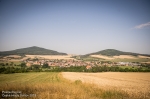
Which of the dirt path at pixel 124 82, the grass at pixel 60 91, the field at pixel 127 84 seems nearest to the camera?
the grass at pixel 60 91

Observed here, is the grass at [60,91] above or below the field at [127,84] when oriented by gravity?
above

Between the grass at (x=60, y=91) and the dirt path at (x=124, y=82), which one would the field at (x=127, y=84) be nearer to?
the dirt path at (x=124, y=82)

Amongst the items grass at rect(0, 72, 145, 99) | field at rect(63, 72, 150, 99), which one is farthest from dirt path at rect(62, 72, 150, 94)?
grass at rect(0, 72, 145, 99)

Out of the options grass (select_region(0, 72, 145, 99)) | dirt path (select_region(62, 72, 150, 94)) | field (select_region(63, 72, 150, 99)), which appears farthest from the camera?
dirt path (select_region(62, 72, 150, 94))

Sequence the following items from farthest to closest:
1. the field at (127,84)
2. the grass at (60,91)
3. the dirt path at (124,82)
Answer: the dirt path at (124,82), the field at (127,84), the grass at (60,91)

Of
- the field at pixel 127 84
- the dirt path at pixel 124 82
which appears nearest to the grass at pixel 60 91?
the field at pixel 127 84

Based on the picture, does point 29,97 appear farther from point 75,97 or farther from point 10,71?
point 10,71

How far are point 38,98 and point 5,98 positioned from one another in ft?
7.86

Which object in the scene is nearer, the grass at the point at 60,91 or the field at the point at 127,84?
the grass at the point at 60,91

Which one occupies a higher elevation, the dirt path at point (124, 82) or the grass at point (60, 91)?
the grass at point (60, 91)

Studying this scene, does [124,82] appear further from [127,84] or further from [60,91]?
[60,91]

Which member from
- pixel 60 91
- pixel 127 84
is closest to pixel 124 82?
pixel 127 84

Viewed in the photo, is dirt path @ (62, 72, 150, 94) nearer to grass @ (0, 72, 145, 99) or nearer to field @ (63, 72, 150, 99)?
field @ (63, 72, 150, 99)

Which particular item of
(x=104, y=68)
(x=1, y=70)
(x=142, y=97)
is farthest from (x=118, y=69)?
(x=1, y=70)
